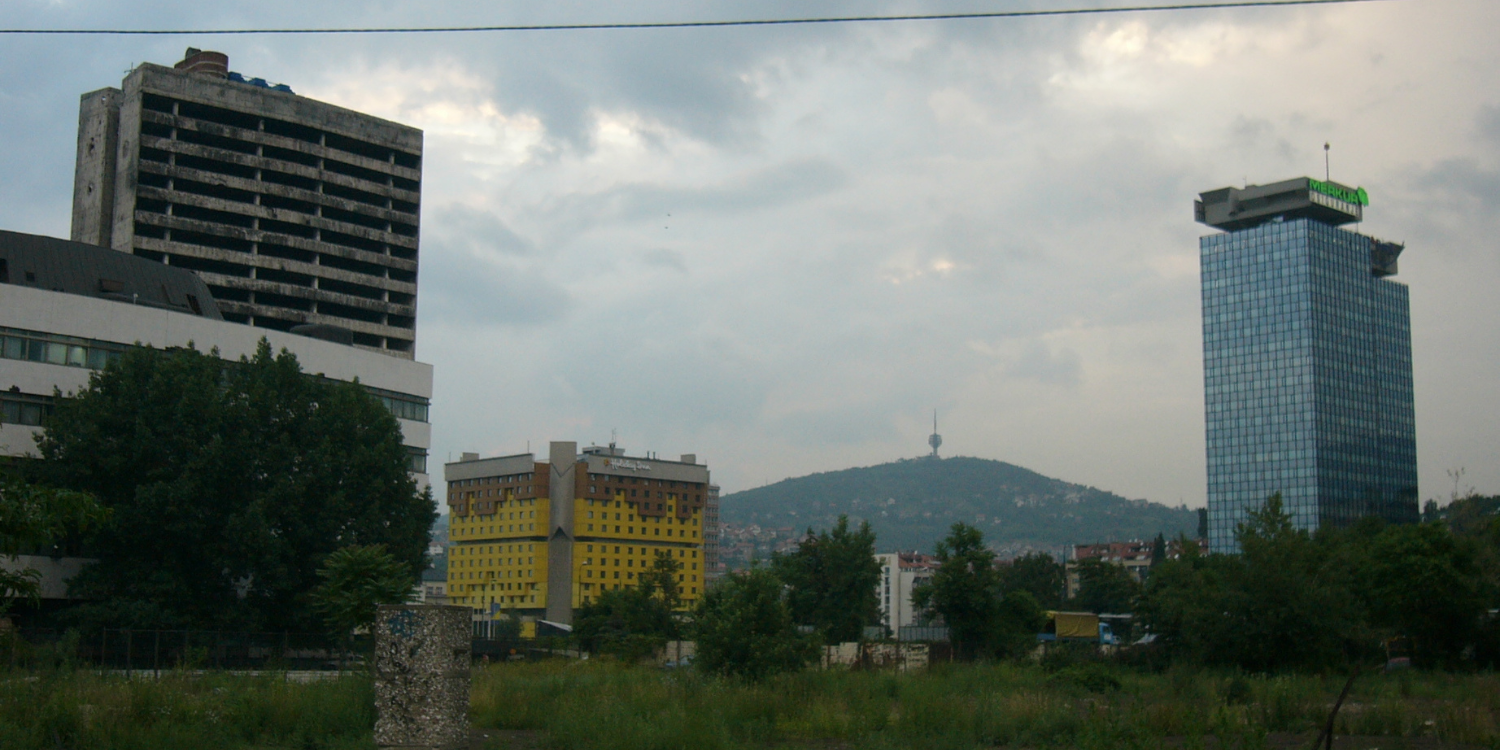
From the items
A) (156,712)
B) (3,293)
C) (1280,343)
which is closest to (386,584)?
(156,712)

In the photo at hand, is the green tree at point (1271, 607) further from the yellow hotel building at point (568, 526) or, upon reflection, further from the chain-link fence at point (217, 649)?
the yellow hotel building at point (568, 526)

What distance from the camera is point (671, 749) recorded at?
17.4m

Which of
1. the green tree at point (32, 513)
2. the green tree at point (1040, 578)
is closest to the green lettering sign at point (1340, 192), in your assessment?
the green tree at point (1040, 578)

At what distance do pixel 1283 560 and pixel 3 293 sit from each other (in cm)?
5292

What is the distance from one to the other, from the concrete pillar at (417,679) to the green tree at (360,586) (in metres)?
21.4

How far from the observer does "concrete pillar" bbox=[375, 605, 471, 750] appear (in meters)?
16.7

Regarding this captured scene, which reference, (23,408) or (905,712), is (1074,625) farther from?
(23,408)

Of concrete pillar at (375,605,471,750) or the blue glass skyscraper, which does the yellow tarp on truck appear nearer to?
concrete pillar at (375,605,471,750)

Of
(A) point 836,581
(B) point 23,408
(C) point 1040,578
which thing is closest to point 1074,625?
(A) point 836,581

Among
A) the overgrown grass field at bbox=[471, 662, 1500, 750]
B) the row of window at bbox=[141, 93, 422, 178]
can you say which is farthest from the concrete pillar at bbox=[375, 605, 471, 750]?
the row of window at bbox=[141, 93, 422, 178]

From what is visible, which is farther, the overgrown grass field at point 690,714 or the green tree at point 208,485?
the green tree at point 208,485

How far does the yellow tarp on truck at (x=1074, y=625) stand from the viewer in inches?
2598

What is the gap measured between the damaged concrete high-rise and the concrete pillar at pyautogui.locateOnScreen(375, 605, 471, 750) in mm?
78482

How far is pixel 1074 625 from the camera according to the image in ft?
219
